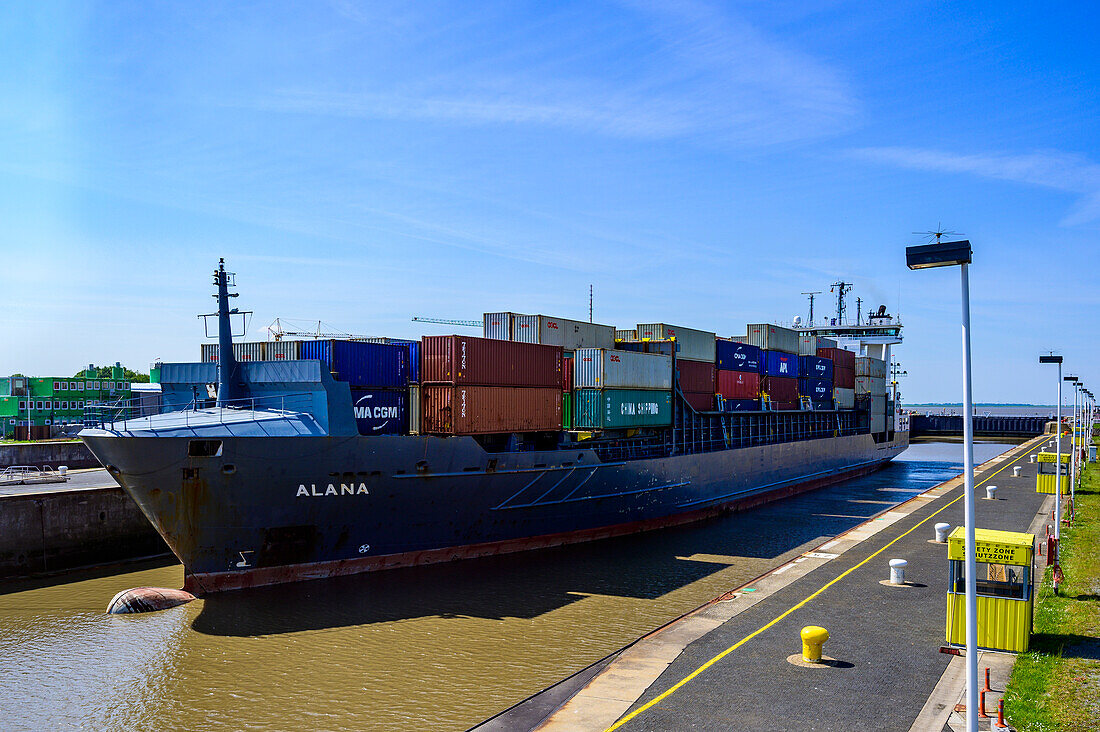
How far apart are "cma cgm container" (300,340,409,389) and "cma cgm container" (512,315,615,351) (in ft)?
19.7

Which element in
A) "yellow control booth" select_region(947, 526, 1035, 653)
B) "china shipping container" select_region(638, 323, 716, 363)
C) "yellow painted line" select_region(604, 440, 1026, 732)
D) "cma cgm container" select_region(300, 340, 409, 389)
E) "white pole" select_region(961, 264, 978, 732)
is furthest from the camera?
"china shipping container" select_region(638, 323, 716, 363)

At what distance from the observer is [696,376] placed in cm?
3553

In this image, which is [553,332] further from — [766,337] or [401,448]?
[766,337]

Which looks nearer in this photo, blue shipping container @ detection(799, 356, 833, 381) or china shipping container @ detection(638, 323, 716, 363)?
china shipping container @ detection(638, 323, 716, 363)

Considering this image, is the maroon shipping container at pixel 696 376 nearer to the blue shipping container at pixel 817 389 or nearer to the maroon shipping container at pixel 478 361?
the maroon shipping container at pixel 478 361

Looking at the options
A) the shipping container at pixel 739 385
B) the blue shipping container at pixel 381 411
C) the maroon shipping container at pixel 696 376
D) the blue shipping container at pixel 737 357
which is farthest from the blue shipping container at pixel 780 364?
the blue shipping container at pixel 381 411

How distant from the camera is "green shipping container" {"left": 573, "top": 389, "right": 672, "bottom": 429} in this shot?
86.5 ft

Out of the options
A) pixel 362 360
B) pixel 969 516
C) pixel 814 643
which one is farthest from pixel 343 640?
pixel 969 516

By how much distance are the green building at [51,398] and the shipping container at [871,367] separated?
59.4 metres

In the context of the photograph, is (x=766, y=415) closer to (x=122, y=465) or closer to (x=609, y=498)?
(x=609, y=498)

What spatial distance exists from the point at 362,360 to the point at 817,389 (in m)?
36.6

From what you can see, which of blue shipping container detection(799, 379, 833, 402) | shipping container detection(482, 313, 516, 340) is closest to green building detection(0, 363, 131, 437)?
shipping container detection(482, 313, 516, 340)

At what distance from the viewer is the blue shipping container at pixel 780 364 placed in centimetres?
4356

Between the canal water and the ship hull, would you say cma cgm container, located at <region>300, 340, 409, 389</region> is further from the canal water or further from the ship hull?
the canal water
